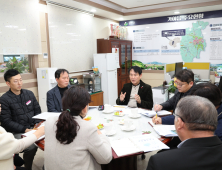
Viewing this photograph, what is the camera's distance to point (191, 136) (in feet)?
3.23

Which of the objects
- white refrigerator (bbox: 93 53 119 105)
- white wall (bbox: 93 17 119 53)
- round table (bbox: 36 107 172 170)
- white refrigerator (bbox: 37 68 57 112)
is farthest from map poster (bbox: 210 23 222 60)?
white refrigerator (bbox: 37 68 57 112)

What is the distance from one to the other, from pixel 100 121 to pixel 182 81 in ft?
3.83

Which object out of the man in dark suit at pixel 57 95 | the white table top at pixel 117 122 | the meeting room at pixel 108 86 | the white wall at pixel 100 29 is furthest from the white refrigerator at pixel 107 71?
the white table top at pixel 117 122

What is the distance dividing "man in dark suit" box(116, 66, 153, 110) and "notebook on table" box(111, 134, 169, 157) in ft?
4.11

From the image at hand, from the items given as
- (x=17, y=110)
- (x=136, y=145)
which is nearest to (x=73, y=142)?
(x=136, y=145)

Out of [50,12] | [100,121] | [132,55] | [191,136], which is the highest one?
[50,12]

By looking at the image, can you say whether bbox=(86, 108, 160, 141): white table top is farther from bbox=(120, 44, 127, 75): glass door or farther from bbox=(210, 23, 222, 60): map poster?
bbox=(210, 23, 222, 60): map poster

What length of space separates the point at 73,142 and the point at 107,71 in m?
4.29

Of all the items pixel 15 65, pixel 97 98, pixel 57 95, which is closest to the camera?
pixel 57 95

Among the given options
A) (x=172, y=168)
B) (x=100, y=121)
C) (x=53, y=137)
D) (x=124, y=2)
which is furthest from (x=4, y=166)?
(x=124, y=2)

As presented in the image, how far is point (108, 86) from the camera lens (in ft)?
18.4

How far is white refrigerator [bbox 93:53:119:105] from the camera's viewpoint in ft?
18.0

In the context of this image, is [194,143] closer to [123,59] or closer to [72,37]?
[72,37]

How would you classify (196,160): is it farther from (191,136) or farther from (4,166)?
(4,166)
